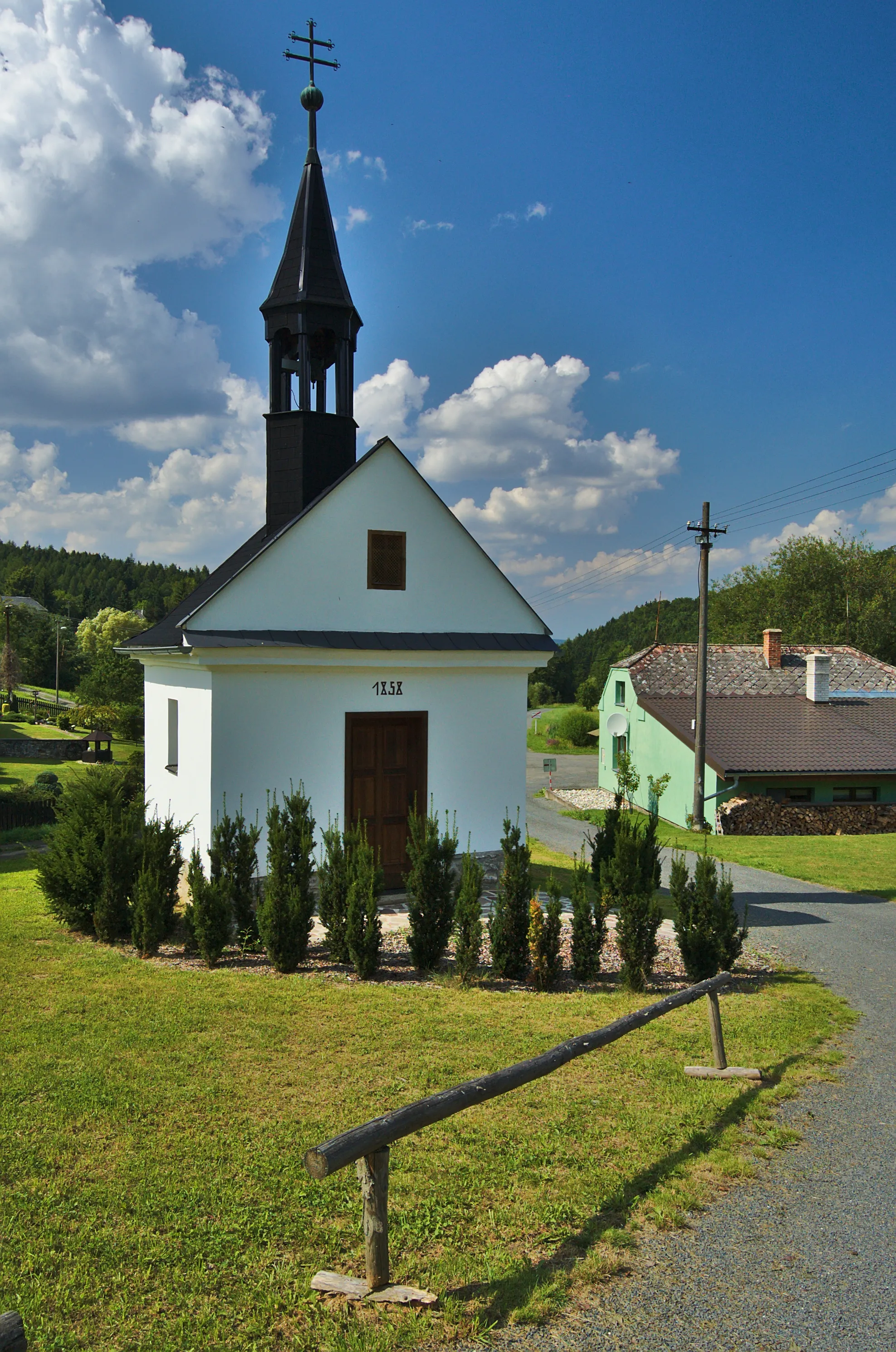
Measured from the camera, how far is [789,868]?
62.1 ft

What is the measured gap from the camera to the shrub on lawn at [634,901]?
361 inches

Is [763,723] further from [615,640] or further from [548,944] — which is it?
[615,640]

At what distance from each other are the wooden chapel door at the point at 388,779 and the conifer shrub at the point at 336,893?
2838 mm

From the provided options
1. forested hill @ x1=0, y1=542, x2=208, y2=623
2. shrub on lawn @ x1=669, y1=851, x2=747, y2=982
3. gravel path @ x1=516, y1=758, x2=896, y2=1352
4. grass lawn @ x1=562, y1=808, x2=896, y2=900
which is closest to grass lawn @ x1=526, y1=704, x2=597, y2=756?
grass lawn @ x1=562, y1=808, x2=896, y2=900

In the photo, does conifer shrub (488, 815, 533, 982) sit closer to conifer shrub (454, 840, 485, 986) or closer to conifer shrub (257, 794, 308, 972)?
conifer shrub (454, 840, 485, 986)

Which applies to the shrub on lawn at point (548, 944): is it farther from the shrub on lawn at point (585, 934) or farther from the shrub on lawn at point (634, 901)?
the shrub on lawn at point (634, 901)

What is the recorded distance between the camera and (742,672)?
109 ft

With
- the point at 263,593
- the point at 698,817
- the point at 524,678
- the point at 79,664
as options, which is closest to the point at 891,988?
the point at 524,678

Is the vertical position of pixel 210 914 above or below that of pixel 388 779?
below

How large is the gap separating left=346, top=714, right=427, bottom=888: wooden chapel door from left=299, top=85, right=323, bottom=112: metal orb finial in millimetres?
10725

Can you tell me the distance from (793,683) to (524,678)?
23.0m

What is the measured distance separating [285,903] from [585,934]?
3103 mm

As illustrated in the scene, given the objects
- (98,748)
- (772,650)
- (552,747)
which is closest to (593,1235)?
(772,650)

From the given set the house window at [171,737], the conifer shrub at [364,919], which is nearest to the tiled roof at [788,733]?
the house window at [171,737]
